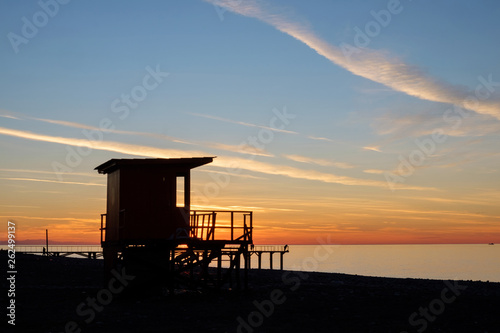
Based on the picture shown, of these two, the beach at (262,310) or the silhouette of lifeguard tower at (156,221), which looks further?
the silhouette of lifeguard tower at (156,221)

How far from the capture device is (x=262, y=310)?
20.9 metres

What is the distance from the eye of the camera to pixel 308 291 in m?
26.4

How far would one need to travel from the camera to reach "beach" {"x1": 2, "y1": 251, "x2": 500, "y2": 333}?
1783cm

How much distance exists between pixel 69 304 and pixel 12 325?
15.8 ft

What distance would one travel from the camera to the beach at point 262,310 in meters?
17.8

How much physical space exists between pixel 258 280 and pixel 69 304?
14.3m

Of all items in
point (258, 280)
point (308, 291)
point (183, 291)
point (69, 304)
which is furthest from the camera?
point (258, 280)

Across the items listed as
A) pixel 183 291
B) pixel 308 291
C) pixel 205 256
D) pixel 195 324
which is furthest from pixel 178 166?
pixel 195 324

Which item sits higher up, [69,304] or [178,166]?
[178,166]

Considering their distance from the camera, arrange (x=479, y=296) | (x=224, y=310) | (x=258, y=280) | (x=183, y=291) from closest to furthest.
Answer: (x=224, y=310) < (x=479, y=296) < (x=183, y=291) < (x=258, y=280)

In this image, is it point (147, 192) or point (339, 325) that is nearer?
point (339, 325)

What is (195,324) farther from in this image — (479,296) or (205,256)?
(479,296)

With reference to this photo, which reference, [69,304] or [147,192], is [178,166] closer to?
[147,192]

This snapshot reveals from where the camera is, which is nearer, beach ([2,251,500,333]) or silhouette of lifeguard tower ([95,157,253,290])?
beach ([2,251,500,333])
